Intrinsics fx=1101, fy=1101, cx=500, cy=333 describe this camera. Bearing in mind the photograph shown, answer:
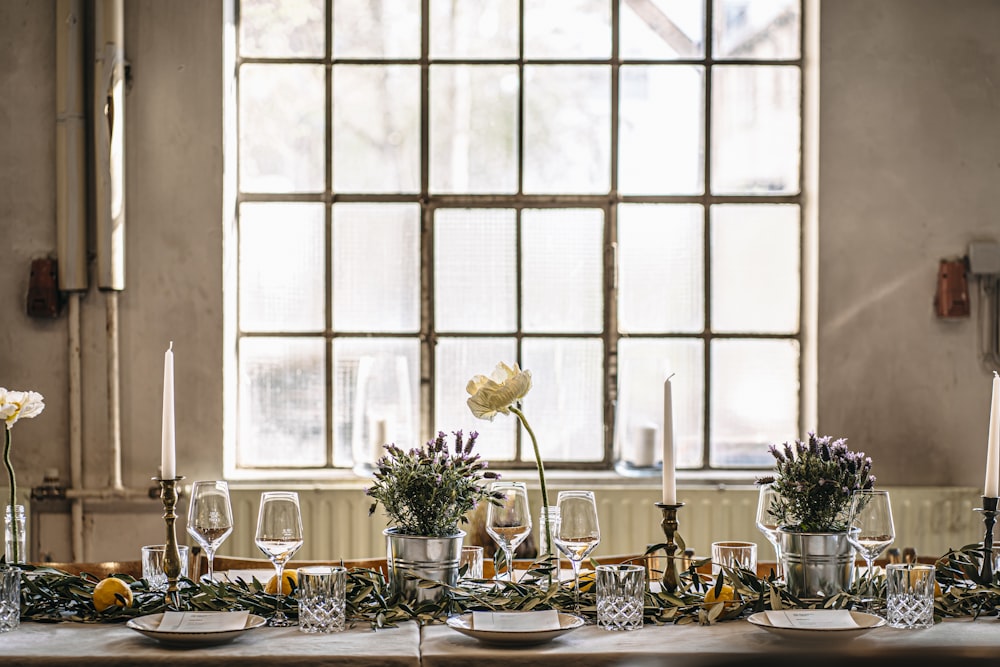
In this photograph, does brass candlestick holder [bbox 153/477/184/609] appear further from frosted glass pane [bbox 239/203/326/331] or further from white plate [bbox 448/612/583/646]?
frosted glass pane [bbox 239/203/326/331]

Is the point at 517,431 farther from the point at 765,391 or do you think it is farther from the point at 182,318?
the point at 182,318

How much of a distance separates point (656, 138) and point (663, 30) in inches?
16.5

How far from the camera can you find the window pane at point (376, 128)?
4211 millimetres

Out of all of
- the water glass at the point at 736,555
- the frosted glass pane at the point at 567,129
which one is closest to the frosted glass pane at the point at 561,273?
the frosted glass pane at the point at 567,129

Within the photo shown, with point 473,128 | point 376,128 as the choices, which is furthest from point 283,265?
point 473,128

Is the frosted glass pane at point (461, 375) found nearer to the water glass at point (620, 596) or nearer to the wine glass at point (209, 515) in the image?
the wine glass at point (209, 515)

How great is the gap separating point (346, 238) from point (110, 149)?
902 mm

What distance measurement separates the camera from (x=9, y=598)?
1.91 m

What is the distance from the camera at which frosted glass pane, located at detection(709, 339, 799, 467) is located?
426cm

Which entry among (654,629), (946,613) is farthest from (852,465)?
(654,629)

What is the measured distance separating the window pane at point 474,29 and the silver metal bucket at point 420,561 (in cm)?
261

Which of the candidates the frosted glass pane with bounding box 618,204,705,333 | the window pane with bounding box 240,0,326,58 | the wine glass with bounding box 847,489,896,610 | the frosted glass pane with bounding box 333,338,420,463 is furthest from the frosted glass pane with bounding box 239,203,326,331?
the wine glass with bounding box 847,489,896,610

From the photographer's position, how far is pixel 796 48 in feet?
13.9

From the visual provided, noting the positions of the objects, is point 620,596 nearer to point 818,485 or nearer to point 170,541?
point 818,485
